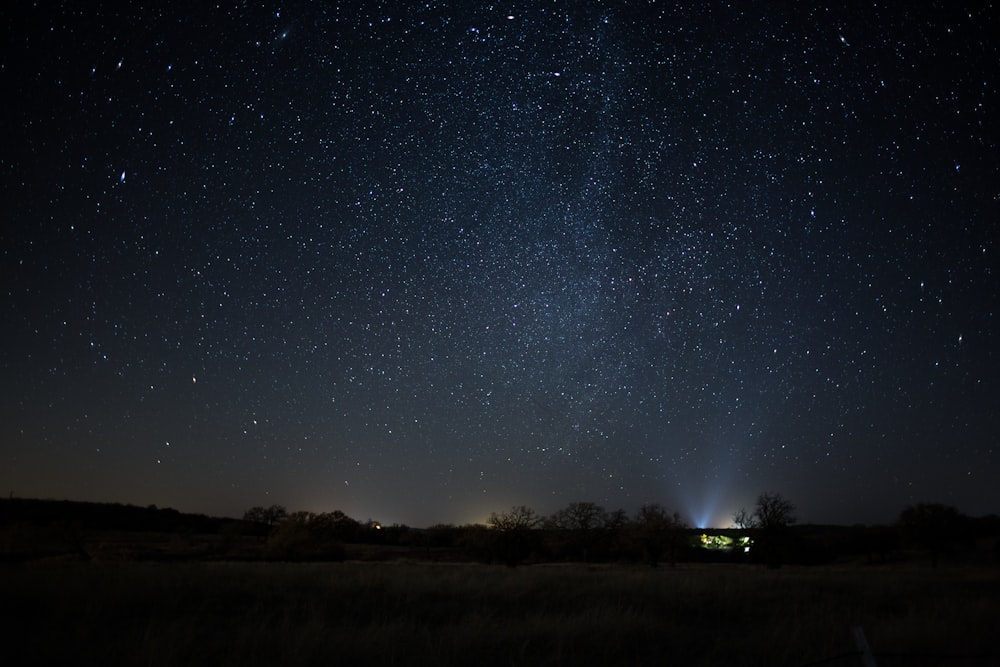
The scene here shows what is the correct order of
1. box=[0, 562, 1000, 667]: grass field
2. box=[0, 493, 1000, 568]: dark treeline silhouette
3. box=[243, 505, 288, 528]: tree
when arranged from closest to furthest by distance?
box=[0, 562, 1000, 667]: grass field → box=[0, 493, 1000, 568]: dark treeline silhouette → box=[243, 505, 288, 528]: tree

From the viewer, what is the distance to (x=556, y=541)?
56.2m

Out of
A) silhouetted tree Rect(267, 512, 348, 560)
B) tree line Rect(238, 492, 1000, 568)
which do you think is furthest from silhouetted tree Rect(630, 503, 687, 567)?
silhouetted tree Rect(267, 512, 348, 560)

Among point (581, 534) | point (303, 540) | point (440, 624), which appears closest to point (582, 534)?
point (581, 534)

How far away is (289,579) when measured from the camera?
16766 millimetres

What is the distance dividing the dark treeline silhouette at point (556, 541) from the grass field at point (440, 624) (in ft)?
95.9

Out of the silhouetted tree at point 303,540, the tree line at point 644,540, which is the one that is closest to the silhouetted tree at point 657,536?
the tree line at point 644,540

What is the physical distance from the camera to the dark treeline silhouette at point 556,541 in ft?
140

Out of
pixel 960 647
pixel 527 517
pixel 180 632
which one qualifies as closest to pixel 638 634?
pixel 960 647

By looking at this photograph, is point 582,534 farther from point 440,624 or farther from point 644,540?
point 440,624

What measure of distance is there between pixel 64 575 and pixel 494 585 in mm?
9668

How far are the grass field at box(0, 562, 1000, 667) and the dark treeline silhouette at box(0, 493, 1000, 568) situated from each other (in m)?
29.2

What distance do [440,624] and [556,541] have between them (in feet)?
157

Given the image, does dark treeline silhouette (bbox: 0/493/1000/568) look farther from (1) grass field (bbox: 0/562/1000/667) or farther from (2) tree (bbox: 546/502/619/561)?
(1) grass field (bbox: 0/562/1000/667)

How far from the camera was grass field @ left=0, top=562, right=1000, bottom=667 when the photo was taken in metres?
7.57
